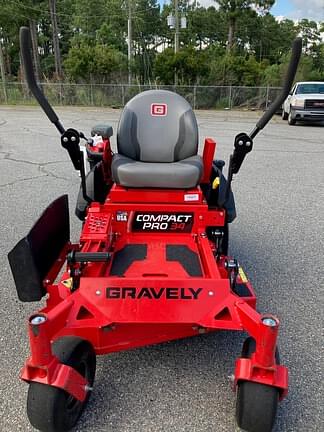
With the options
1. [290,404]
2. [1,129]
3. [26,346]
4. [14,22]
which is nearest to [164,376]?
[290,404]

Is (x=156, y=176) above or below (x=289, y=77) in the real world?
below

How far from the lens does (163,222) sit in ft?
9.60

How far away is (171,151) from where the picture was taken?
3463 millimetres

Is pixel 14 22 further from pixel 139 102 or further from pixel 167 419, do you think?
pixel 167 419

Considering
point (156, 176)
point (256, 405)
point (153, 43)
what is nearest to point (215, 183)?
point (156, 176)

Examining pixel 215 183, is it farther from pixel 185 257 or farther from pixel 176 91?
pixel 176 91

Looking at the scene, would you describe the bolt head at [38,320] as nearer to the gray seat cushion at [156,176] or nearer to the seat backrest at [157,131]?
the gray seat cushion at [156,176]

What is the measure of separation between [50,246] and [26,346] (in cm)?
64

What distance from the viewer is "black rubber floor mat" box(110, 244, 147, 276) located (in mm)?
2602

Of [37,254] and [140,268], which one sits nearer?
[37,254]

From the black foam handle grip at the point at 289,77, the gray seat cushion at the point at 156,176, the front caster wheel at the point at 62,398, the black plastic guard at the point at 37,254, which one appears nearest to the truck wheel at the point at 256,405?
the front caster wheel at the point at 62,398

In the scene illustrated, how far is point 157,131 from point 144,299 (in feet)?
5.75

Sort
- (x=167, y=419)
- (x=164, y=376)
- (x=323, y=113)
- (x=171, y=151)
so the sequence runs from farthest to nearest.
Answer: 1. (x=323, y=113)
2. (x=171, y=151)
3. (x=164, y=376)
4. (x=167, y=419)

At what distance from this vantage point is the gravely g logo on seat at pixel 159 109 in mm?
3498
